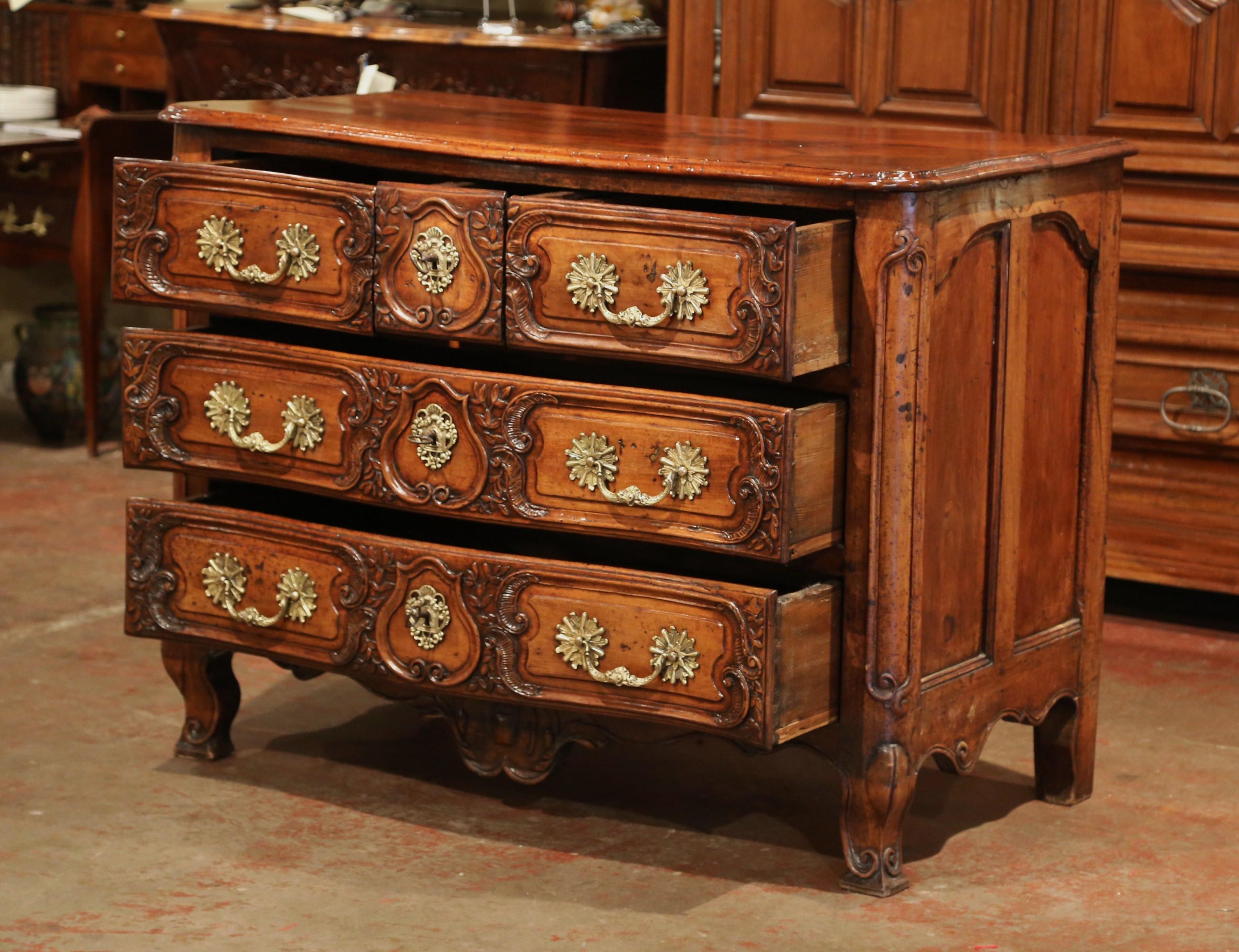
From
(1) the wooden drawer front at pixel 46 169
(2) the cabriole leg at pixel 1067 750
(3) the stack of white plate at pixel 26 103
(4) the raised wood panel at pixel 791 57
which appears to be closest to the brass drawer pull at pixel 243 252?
(2) the cabriole leg at pixel 1067 750

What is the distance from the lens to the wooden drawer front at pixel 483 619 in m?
2.46

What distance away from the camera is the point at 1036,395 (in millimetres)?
2719

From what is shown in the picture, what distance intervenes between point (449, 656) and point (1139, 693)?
1.43 m

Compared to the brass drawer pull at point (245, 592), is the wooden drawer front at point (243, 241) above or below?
above

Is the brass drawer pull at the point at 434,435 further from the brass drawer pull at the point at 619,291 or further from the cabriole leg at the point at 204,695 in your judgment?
the cabriole leg at the point at 204,695

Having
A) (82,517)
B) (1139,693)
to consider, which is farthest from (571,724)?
(82,517)

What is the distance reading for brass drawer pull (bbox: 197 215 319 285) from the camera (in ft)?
8.80

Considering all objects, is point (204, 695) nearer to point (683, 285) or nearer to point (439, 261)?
point (439, 261)

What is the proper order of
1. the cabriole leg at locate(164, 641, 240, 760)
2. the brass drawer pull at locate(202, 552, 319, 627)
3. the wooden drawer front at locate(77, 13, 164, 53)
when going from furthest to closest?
the wooden drawer front at locate(77, 13, 164, 53)
the cabriole leg at locate(164, 641, 240, 760)
the brass drawer pull at locate(202, 552, 319, 627)

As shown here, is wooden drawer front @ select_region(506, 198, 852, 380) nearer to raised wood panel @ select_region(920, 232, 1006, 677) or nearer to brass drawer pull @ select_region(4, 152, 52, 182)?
raised wood panel @ select_region(920, 232, 1006, 677)

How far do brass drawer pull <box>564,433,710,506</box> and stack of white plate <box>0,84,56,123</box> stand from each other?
3.50 m

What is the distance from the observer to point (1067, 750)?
2906 mm

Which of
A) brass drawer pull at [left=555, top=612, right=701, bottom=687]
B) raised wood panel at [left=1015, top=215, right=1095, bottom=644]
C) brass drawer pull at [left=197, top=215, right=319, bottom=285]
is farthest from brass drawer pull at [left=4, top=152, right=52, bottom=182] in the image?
raised wood panel at [left=1015, top=215, right=1095, bottom=644]

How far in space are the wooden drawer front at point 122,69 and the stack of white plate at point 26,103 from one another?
120 mm
